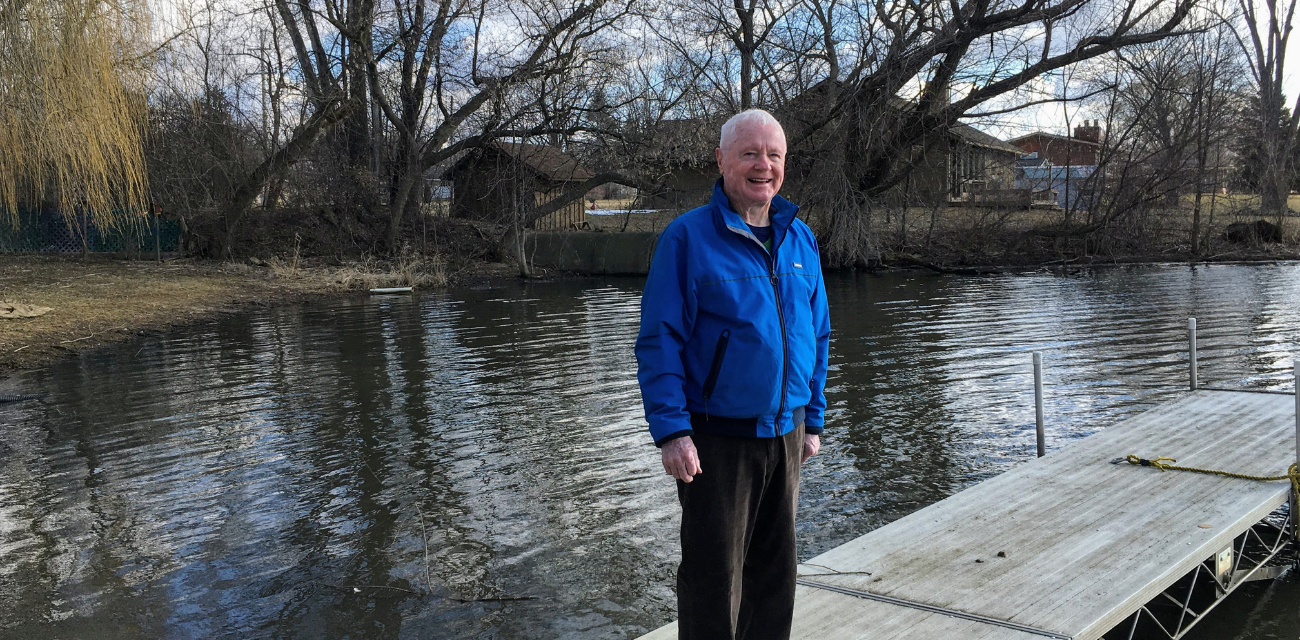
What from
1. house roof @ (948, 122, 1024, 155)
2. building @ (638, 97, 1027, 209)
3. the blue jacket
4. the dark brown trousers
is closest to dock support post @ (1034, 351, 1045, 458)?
the dark brown trousers

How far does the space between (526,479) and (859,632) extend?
12.9 feet

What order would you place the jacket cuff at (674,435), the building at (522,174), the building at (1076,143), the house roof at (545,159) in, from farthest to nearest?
1. the building at (1076,143)
2. the house roof at (545,159)
3. the building at (522,174)
4. the jacket cuff at (674,435)

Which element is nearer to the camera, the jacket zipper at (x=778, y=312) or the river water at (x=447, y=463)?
the jacket zipper at (x=778, y=312)

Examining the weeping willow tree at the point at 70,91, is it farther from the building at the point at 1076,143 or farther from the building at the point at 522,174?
the building at the point at 1076,143

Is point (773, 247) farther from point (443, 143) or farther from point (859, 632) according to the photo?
point (443, 143)

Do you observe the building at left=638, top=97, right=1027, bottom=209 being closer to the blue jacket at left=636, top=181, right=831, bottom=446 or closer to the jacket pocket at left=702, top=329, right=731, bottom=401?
the blue jacket at left=636, top=181, right=831, bottom=446

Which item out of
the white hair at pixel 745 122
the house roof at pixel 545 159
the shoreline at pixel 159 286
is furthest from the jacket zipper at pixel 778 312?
the house roof at pixel 545 159

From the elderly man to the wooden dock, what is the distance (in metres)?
0.78

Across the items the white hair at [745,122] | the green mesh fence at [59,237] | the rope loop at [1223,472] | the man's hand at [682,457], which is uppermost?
the green mesh fence at [59,237]

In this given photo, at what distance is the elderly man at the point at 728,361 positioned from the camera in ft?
9.90

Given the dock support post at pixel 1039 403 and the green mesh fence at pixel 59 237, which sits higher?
the green mesh fence at pixel 59 237

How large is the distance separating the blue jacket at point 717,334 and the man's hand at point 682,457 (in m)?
0.02

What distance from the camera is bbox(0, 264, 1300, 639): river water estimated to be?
5.11 metres

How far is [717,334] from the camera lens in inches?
120
